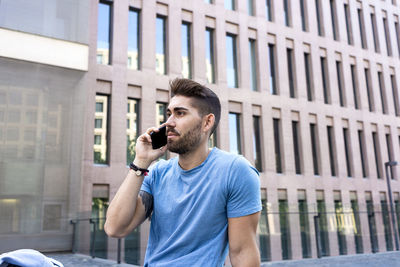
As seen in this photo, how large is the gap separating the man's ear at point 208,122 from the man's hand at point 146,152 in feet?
0.90

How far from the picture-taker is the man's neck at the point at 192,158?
7.00 feet

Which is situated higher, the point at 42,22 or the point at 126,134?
the point at 42,22

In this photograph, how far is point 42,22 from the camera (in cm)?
1340

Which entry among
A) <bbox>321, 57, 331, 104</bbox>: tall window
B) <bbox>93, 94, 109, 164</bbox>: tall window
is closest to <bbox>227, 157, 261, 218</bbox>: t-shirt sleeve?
<bbox>93, 94, 109, 164</bbox>: tall window

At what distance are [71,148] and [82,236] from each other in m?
3.06

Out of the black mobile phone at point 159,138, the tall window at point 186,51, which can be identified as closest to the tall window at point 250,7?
the tall window at point 186,51

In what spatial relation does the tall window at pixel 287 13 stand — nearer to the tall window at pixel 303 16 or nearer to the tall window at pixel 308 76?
the tall window at pixel 303 16

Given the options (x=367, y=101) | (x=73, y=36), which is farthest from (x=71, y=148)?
(x=367, y=101)

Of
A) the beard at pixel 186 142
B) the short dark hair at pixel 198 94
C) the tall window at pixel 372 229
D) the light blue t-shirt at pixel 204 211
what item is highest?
the short dark hair at pixel 198 94

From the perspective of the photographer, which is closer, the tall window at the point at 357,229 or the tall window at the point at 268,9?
the tall window at the point at 357,229

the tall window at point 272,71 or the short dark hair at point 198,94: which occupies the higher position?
the tall window at point 272,71

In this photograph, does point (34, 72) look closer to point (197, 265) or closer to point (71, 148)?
point (71, 148)

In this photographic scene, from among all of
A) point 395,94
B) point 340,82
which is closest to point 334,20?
point 340,82

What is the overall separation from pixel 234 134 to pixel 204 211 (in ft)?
53.4
